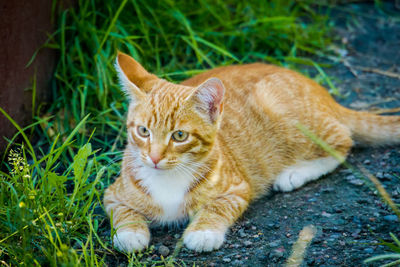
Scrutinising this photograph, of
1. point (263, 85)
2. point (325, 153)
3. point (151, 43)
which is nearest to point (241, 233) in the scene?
point (325, 153)

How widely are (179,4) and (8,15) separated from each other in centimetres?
230

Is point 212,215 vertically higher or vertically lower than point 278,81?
lower

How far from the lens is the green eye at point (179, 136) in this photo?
10.1 feet

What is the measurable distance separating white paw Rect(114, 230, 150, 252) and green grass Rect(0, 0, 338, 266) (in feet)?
0.21

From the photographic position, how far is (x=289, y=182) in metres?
3.89

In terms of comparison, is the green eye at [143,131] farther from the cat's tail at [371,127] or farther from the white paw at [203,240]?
the cat's tail at [371,127]

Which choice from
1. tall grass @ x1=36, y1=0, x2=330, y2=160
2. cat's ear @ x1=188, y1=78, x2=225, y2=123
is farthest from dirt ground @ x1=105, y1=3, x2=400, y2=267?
tall grass @ x1=36, y1=0, x2=330, y2=160

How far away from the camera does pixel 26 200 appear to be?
290 centimetres

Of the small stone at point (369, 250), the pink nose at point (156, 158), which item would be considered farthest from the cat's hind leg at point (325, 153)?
the pink nose at point (156, 158)

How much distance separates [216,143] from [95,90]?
1.58 m

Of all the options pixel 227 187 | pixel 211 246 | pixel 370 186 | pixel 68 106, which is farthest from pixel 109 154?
pixel 370 186

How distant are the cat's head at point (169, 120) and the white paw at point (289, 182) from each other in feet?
3.10

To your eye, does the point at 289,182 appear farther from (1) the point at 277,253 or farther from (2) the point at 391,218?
(1) the point at 277,253

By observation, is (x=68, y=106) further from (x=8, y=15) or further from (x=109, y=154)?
(x=8, y=15)
